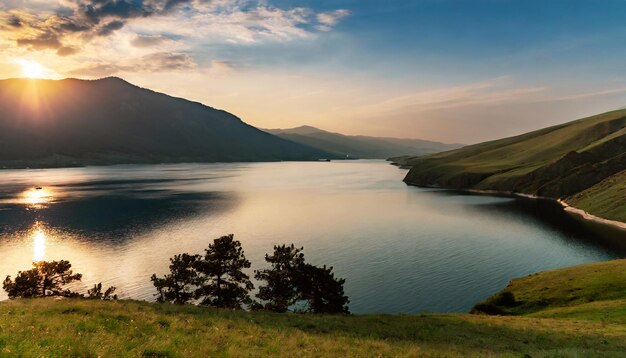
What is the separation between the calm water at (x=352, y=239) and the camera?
231 feet

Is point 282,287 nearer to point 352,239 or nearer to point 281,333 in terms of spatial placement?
point 281,333

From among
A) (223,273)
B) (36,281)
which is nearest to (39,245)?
(36,281)

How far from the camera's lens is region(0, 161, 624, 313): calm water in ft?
231

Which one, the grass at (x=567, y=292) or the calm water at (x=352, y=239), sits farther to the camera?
the calm water at (x=352, y=239)

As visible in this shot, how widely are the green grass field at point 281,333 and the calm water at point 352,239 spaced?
21163mm

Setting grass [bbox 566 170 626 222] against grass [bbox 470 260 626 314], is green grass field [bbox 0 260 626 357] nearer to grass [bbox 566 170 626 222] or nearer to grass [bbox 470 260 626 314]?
grass [bbox 470 260 626 314]

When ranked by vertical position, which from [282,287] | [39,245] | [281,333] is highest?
[281,333]

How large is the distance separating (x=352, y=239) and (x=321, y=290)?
55.1 m

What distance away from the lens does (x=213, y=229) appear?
399 feet

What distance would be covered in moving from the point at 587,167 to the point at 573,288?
16304cm

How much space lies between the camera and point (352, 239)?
10525 centimetres

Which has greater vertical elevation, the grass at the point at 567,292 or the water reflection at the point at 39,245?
the grass at the point at 567,292

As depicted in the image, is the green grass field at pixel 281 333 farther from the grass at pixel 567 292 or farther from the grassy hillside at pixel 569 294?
the grass at pixel 567 292

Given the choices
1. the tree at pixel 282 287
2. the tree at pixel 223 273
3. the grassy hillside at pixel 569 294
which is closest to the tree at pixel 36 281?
the tree at pixel 223 273
